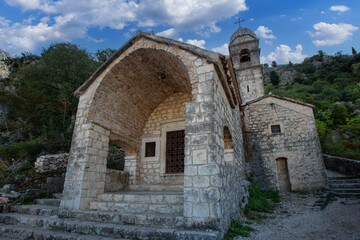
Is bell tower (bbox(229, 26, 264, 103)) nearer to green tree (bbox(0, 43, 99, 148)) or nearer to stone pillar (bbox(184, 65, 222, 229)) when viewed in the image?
green tree (bbox(0, 43, 99, 148))

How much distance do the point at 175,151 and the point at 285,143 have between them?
665 centimetres

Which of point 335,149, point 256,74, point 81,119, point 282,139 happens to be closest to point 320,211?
point 282,139

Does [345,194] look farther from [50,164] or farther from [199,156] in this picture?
[50,164]

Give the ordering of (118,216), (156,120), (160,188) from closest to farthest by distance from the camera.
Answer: (118,216)
(160,188)
(156,120)

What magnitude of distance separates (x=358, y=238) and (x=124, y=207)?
4.44 metres

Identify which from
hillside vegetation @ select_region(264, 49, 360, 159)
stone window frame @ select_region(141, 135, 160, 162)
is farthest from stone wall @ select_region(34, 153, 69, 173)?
hillside vegetation @ select_region(264, 49, 360, 159)

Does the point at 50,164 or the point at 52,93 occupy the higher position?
the point at 52,93

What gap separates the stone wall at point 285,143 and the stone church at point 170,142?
0.05 meters

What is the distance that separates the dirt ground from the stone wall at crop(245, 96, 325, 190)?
2.82 meters

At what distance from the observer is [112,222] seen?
12.0 feet

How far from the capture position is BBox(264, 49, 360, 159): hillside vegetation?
1307 centimetres

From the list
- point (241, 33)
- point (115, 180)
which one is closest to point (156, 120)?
point (115, 180)

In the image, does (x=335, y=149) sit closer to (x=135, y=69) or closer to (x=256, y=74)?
(x=256, y=74)

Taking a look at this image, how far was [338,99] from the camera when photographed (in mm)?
22516
